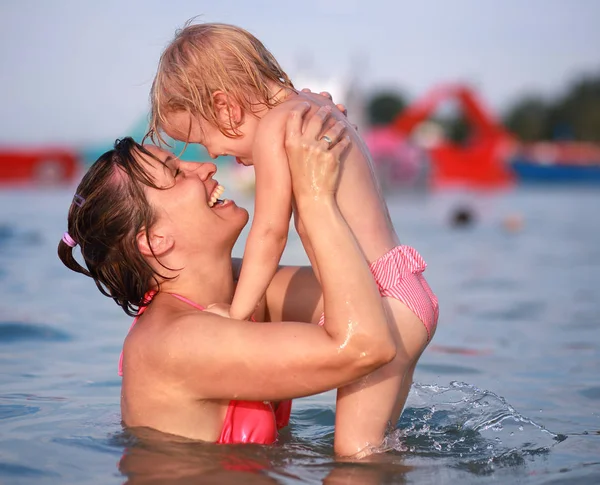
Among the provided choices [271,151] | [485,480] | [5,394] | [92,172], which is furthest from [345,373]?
[5,394]

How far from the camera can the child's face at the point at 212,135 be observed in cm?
346

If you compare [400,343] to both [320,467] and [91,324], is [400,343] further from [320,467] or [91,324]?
[91,324]

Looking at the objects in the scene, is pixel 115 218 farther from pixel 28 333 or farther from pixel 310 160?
pixel 28 333

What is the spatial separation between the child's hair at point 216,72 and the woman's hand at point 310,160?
393 mm

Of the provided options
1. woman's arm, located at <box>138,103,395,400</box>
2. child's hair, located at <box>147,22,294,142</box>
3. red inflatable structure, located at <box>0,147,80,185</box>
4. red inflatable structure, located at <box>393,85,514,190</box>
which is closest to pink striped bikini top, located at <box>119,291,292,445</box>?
woman's arm, located at <box>138,103,395,400</box>

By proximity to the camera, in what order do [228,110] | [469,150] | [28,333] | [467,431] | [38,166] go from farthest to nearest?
[469,150] → [38,166] → [28,333] → [467,431] → [228,110]

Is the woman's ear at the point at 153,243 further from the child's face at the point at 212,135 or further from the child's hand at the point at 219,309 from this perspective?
the child's face at the point at 212,135

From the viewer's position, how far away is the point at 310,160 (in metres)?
3.03

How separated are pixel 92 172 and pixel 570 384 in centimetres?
289

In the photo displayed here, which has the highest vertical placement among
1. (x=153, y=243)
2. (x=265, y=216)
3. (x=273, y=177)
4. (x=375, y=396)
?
(x=273, y=177)

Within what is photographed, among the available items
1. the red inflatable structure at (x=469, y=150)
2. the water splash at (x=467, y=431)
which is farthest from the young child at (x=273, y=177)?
the red inflatable structure at (x=469, y=150)

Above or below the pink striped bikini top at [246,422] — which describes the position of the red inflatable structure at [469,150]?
above

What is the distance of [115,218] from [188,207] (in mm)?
281

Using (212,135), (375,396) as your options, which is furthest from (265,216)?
(375,396)
